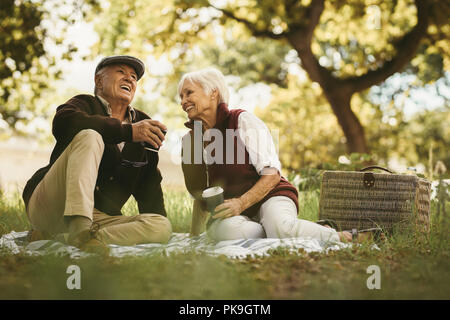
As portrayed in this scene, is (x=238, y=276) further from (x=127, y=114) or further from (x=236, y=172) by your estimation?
(x=127, y=114)

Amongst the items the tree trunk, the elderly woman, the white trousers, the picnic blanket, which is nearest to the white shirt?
the elderly woman

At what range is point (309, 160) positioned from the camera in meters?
16.8

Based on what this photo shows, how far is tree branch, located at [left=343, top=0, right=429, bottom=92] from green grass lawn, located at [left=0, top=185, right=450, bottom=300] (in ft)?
30.2

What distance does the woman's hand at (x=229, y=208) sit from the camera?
11.2 feet

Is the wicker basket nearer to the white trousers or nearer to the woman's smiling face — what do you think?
the white trousers

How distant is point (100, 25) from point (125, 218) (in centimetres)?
1039

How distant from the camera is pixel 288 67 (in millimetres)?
20406

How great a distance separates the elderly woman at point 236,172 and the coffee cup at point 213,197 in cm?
4

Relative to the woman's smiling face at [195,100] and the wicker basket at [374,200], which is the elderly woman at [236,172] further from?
the wicker basket at [374,200]

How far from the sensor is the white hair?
12.2 feet

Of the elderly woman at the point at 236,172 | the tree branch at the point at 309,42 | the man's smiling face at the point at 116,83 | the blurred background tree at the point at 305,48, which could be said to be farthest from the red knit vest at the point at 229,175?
the tree branch at the point at 309,42

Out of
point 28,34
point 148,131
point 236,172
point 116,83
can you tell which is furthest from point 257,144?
point 28,34

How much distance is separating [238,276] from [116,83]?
76.9 inches

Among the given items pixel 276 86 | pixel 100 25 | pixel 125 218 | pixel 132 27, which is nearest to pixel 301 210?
pixel 125 218
